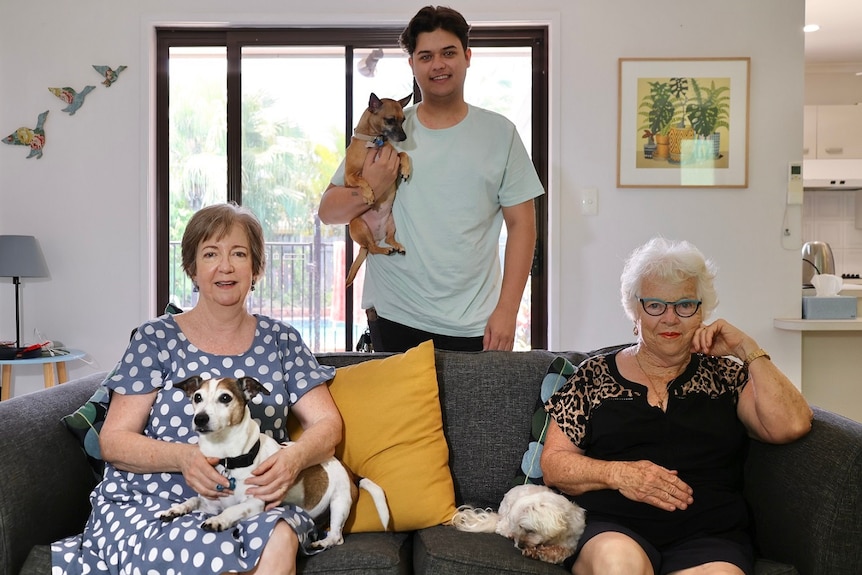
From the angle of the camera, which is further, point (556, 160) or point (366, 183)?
point (556, 160)

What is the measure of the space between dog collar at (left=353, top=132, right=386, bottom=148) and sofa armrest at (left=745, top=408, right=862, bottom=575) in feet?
4.50

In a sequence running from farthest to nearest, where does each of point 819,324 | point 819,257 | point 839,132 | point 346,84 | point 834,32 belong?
point 839,132
point 834,32
point 819,257
point 346,84
point 819,324

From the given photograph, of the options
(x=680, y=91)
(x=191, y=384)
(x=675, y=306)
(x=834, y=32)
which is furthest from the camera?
(x=834, y=32)

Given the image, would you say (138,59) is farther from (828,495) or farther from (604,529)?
(828,495)

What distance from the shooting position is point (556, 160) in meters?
3.82

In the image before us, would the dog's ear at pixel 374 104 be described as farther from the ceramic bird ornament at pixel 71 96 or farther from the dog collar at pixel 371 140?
the ceramic bird ornament at pixel 71 96

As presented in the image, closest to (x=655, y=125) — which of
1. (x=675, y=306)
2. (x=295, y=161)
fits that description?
(x=295, y=161)

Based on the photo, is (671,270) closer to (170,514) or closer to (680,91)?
(170,514)

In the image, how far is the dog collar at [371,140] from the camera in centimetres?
237

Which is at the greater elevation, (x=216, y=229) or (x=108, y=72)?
(x=108, y=72)

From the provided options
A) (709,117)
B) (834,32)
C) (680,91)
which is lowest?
(709,117)

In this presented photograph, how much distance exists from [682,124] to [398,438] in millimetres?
2567

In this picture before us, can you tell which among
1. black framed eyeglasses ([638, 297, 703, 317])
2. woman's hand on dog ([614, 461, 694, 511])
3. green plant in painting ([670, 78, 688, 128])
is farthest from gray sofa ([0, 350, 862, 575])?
green plant in painting ([670, 78, 688, 128])

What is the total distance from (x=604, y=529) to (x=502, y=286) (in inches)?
35.7
